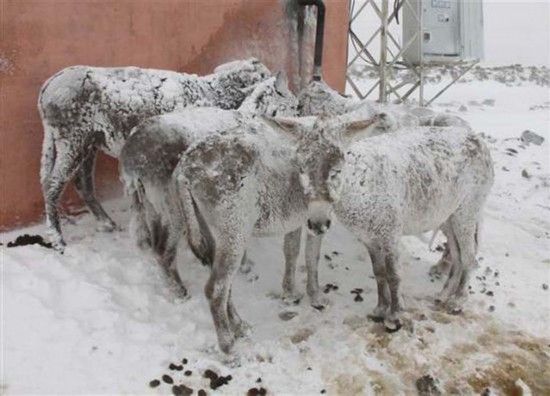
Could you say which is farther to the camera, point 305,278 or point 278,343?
point 305,278

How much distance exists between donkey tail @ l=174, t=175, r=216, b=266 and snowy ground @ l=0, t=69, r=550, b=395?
648 millimetres

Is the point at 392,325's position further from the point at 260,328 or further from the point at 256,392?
the point at 256,392

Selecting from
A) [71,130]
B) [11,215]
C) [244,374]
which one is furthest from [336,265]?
[11,215]

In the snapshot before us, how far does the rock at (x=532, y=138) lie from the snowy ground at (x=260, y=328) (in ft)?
17.9

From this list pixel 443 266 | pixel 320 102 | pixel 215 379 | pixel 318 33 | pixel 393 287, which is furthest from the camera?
pixel 318 33

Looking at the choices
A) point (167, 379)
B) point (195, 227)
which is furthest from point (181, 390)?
point (195, 227)

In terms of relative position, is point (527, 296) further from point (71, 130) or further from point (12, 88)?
point (12, 88)

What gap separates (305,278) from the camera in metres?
5.26

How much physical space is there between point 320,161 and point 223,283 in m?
1.09

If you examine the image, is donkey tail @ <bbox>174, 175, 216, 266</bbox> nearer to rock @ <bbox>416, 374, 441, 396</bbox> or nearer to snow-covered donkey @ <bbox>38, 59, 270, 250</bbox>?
snow-covered donkey @ <bbox>38, 59, 270, 250</bbox>

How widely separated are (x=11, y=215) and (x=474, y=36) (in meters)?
11.1

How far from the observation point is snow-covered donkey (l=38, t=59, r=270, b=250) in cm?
500

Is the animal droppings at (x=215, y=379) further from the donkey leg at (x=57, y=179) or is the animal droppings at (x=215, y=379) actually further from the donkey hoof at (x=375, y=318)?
the donkey leg at (x=57, y=179)

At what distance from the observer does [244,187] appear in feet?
12.5
